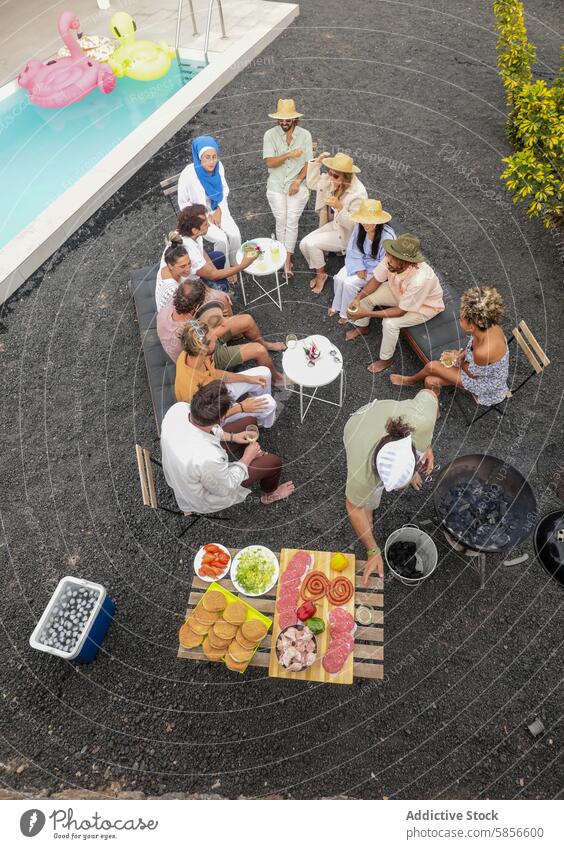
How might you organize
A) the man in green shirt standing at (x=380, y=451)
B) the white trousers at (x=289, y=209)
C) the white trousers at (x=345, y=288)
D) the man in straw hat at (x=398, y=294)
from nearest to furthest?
the man in green shirt standing at (x=380, y=451), the man in straw hat at (x=398, y=294), the white trousers at (x=345, y=288), the white trousers at (x=289, y=209)

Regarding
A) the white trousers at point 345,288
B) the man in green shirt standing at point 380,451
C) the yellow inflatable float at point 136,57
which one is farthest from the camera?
the yellow inflatable float at point 136,57

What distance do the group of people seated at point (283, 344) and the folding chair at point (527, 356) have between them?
11.9 inches

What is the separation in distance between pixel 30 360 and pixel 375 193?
5.06m

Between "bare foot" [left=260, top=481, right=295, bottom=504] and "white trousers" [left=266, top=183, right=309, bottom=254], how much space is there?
3.23m

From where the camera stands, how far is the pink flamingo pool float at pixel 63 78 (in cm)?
942

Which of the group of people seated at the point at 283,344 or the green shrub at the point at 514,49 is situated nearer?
the group of people seated at the point at 283,344

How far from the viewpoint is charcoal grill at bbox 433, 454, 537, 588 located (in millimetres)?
3965

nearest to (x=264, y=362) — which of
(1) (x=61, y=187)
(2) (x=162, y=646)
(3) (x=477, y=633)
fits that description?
(2) (x=162, y=646)

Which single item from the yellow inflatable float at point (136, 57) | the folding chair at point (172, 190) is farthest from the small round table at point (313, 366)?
the yellow inflatable float at point (136, 57)

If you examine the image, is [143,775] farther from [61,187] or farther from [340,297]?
[61,187]

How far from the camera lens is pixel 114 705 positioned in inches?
164

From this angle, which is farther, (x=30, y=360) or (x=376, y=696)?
(x=30, y=360)

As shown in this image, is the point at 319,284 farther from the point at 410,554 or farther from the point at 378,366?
the point at 410,554

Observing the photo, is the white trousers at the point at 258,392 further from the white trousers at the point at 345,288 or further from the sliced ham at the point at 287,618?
the sliced ham at the point at 287,618
